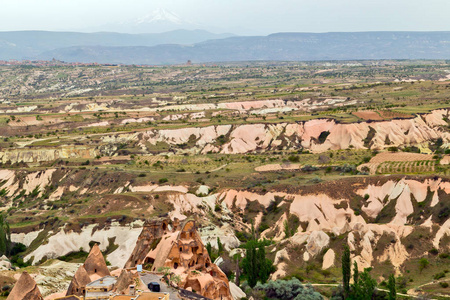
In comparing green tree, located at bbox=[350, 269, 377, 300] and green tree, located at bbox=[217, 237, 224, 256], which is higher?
green tree, located at bbox=[350, 269, 377, 300]

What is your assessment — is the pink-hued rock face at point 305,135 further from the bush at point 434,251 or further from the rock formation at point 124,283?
the rock formation at point 124,283

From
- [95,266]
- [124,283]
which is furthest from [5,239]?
[124,283]

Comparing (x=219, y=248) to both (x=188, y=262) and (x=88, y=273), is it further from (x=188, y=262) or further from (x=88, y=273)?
(x=88, y=273)

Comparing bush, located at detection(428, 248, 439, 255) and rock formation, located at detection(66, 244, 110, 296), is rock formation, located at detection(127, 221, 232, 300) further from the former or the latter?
bush, located at detection(428, 248, 439, 255)

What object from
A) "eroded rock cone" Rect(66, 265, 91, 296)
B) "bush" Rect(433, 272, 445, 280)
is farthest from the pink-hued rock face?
"eroded rock cone" Rect(66, 265, 91, 296)

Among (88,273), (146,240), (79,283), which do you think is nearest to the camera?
(79,283)

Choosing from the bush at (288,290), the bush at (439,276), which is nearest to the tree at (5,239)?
the bush at (288,290)

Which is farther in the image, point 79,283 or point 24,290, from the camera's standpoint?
point 79,283

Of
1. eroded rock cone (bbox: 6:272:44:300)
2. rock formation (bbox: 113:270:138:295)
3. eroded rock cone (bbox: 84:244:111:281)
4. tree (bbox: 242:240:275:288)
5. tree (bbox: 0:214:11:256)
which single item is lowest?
tree (bbox: 0:214:11:256)

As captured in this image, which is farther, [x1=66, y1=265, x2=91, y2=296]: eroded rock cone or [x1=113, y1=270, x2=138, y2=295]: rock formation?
[x1=66, y1=265, x2=91, y2=296]: eroded rock cone

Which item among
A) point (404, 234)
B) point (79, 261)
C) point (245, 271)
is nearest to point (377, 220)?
point (404, 234)
